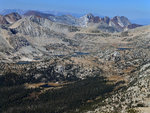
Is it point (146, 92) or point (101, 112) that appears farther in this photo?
point (146, 92)

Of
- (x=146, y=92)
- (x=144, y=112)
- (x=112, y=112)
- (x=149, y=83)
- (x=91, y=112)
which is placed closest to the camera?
(x=144, y=112)

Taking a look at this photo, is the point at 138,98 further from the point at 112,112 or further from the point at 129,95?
the point at 112,112

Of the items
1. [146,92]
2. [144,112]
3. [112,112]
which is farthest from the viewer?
[146,92]

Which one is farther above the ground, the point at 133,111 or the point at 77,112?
the point at 133,111

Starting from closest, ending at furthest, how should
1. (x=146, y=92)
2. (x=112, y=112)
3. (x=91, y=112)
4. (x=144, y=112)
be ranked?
(x=144, y=112), (x=112, y=112), (x=91, y=112), (x=146, y=92)

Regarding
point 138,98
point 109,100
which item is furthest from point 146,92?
point 109,100

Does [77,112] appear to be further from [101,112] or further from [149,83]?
[149,83]

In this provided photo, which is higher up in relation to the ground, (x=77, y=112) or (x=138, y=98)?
(x=138, y=98)

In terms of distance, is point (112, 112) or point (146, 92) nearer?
point (112, 112)

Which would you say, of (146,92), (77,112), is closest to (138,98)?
(146,92)
